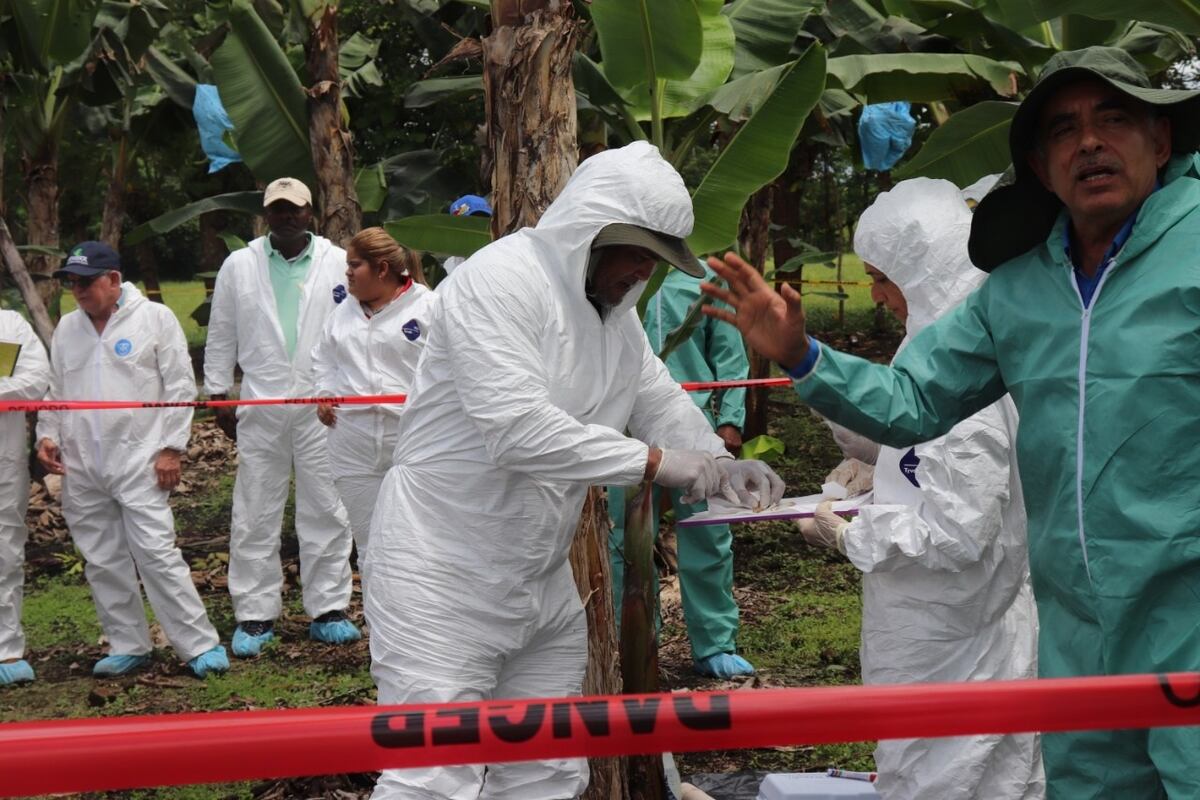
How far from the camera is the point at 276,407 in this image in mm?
7465

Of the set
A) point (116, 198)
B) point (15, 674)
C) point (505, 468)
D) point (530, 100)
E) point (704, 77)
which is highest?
point (704, 77)

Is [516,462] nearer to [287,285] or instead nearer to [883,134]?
[287,285]

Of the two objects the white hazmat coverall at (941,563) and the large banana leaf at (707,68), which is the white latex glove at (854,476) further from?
the large banana leaf at (707,68)

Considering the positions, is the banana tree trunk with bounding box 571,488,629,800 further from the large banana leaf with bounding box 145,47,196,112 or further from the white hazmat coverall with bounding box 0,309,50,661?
the large banana leaf with bounding box 145,47,196,112

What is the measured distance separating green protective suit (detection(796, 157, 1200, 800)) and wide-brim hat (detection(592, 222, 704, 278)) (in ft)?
2.38

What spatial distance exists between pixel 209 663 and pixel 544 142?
3793 mm

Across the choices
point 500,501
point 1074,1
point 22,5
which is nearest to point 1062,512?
point 500,501

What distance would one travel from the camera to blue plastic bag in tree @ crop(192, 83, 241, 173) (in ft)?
31.4

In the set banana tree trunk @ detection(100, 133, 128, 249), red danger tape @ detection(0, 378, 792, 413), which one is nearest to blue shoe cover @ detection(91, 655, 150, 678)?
red danger tape @ detection(0, 378, 792, 413)

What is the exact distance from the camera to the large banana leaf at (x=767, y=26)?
6.93 metres

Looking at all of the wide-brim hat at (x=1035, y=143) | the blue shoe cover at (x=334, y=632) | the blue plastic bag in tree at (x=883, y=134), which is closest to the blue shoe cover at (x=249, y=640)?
the blue shoe cover at (x=334, y=632)

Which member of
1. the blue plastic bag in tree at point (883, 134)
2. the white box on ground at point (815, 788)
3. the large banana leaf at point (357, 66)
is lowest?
the white box on ground at point (815, 788)

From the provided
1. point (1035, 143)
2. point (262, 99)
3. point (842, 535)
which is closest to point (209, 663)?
point (262, 99)

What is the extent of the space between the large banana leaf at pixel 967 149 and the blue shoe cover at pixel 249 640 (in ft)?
13.1
